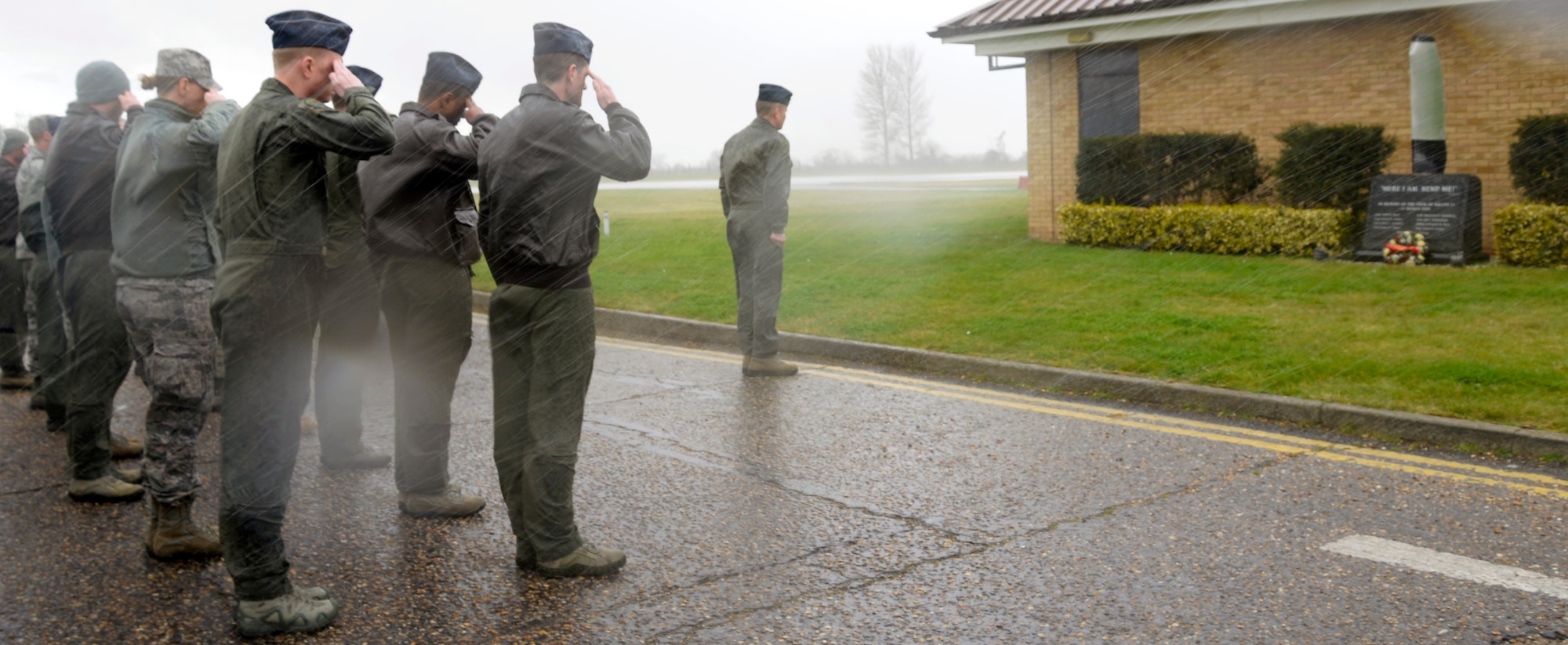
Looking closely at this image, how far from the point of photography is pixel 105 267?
574 cm

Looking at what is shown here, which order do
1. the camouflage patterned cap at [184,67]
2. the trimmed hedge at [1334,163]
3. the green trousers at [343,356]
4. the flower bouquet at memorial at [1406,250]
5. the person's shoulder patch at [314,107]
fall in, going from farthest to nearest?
the trimmed hedge at [1334,163] → the flower bouquet at memorial at [1406,250] → the green trousers at [343,356] → the camouflage patterned cap at [184,67] → the person's shoulder patch at [314,107]

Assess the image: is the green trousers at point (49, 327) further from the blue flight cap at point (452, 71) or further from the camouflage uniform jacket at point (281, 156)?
the camouflage uniform jacket at point (281, 156)

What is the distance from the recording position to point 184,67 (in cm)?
509

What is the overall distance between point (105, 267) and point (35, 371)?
328 cm

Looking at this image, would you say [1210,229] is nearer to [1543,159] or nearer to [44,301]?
[1543,159]

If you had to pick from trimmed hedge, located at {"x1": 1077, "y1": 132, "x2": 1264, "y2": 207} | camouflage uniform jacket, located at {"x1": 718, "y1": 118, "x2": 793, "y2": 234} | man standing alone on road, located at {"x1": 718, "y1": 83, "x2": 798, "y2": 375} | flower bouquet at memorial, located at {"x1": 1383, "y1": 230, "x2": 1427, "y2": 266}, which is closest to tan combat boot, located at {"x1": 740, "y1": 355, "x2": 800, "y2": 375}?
man standing alone on road, located at {"x1": 718, "y1": 83, "x2": 798, "y2": 375}

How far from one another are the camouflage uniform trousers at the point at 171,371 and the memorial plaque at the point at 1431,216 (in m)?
11.6

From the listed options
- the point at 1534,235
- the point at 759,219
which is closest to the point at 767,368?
the point at 759,219

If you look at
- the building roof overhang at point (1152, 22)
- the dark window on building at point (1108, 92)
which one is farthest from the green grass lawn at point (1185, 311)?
the building roof overhang at point (1152, 22)

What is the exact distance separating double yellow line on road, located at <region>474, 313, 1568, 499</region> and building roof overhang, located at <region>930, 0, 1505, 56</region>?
8694mm

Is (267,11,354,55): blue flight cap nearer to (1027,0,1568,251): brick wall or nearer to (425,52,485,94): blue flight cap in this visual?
(425,52,485,94): blue flight cap

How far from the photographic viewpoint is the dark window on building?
54.3ft

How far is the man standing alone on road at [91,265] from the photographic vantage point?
18.5ft

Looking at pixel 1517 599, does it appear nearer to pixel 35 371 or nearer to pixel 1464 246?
pixel 35 371
